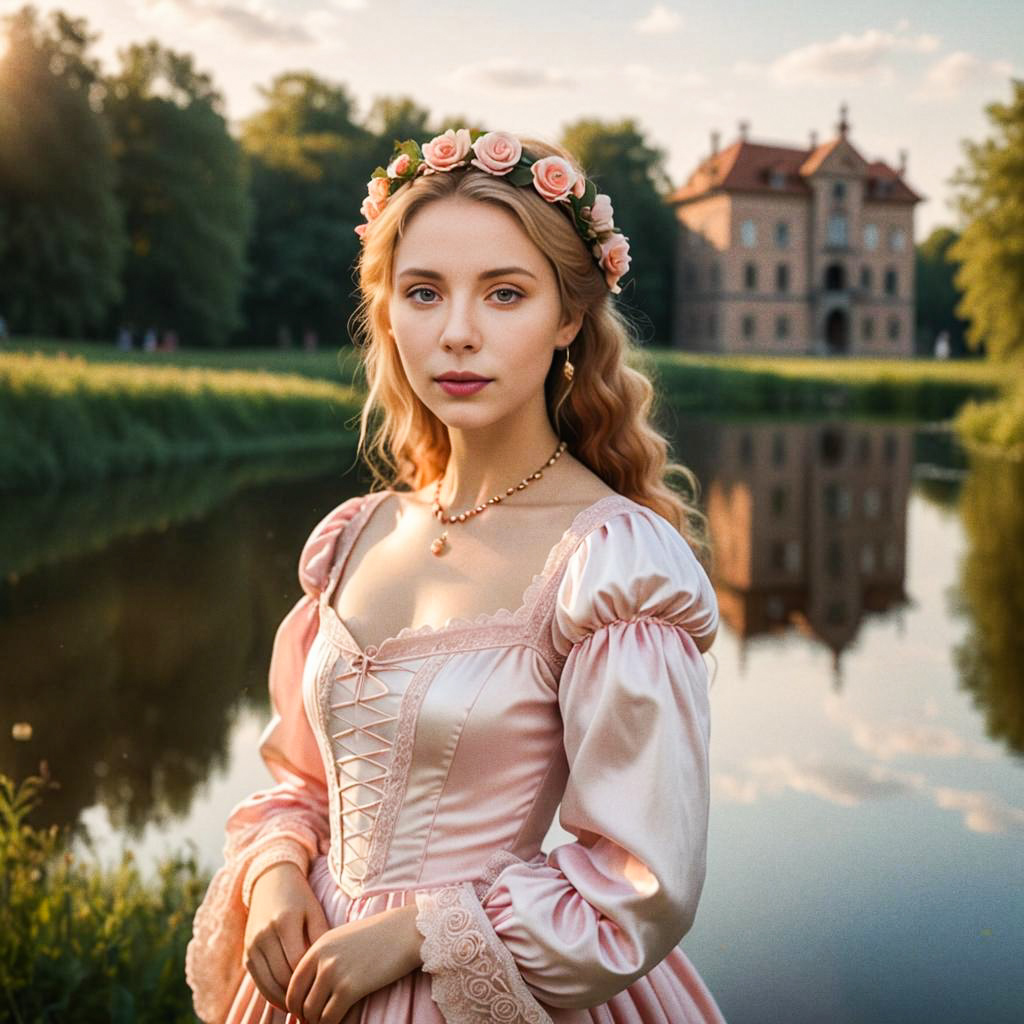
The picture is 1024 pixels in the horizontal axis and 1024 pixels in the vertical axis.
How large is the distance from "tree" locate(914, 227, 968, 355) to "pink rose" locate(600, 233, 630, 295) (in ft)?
196

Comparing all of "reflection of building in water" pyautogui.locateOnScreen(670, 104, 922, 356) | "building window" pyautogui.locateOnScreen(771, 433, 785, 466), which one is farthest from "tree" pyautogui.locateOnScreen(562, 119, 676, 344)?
"building window" pyautogui.locateOnScreen(771, 433, 785, 466)

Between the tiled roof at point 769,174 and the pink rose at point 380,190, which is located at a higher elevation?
the tiled roof at point 769,174

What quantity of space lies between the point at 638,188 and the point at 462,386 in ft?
150

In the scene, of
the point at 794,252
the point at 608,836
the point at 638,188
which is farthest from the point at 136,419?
the point at 794,252

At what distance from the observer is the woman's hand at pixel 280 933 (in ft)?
4.77

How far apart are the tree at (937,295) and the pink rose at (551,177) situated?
197 feet

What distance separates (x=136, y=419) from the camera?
38.8 feet

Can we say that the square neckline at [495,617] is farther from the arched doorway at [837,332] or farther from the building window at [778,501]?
the arched doorway at [837,332]

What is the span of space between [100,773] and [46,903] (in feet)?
6.66

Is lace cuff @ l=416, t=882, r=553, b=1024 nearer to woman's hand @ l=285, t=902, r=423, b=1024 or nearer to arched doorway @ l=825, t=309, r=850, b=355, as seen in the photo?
woman's hand @ l=285, t=902, r=423, b=1024

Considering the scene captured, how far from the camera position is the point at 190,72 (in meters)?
35.5

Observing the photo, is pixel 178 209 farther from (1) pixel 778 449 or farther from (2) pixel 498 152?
(2) pixel 498 152

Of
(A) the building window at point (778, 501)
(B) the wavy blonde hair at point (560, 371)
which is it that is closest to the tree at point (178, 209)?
(A) the building window at point (778, 501)

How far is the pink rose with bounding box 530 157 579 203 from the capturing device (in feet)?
4.80
